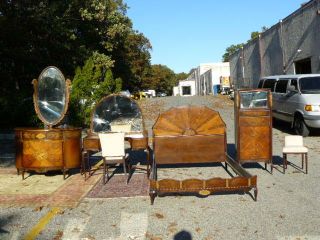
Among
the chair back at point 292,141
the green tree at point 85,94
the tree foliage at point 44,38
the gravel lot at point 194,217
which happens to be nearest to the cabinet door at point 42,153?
the gravel lot at point 194,217

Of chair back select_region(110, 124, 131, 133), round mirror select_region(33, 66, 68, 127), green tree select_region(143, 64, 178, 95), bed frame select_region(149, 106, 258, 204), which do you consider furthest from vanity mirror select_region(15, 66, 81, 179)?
green tree select_region(143, 64, 178, 95)

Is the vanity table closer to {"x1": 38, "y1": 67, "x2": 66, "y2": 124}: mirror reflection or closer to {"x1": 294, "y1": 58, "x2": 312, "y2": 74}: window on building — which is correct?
{"x1": 38, "y1": 67, "x2": 66, "y2": 124}: mirror reflection

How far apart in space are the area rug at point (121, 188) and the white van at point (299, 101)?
8.09 metres

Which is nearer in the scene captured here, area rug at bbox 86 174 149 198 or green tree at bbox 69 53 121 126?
area rug at bbox 86 174 149 198

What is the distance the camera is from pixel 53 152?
32.8ft

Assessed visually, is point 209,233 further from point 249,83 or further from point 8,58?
point 249,83

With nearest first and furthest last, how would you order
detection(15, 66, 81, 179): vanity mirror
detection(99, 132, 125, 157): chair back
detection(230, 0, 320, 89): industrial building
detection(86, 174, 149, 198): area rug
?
1. detection(86, 174, 149, 198): area rug
2. detection(99, 132, 125, 157): chair back
3. detection(15, 66, 81, 179): vanity mirror
4. detection(230, 0, 320, 89): industrial building

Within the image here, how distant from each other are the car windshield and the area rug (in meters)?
8.84

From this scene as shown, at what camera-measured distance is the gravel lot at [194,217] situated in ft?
20.1

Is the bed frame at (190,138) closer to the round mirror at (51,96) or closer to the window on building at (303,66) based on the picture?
the round mirror at (51,96)

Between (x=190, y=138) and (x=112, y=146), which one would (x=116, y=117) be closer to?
(x=112, y=146)

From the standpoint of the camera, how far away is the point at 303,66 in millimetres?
27703

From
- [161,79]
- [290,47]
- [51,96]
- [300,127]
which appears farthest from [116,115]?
[161,79]

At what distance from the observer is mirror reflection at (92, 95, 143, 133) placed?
1121cm
